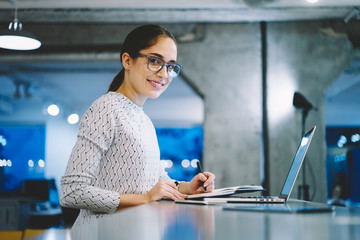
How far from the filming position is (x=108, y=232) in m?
0.73

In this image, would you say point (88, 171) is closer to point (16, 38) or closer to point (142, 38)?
point (142, 38)

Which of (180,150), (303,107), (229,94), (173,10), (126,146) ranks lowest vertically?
(126,146)

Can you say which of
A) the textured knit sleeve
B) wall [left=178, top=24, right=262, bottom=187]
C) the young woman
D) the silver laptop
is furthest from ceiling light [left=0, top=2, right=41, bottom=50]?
the silver laptop

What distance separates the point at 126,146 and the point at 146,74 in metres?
0.36

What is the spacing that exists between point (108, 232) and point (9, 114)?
483 inches

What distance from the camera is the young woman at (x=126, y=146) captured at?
1.38 meters

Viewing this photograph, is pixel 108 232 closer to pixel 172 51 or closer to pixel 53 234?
pixel 172 51

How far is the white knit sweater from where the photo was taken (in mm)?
1379

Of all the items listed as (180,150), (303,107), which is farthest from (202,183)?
(180,150)

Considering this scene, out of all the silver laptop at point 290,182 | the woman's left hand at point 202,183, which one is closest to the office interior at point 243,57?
the woman's left hand at point 202,183

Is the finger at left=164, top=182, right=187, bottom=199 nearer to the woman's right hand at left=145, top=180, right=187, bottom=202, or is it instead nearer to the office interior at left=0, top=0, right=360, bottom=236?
the woman's right hand at left=145, top=180, right=187, bottom=202

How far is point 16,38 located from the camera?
411cm

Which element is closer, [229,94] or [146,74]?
[146,74]

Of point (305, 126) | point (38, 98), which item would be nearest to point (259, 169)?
point (305, 126)
